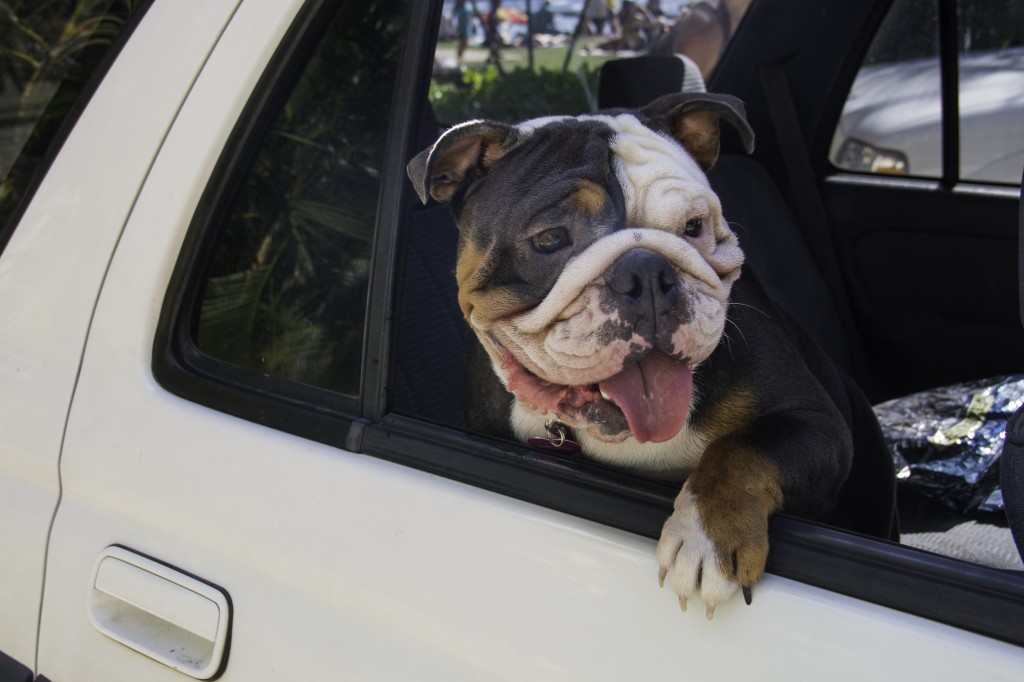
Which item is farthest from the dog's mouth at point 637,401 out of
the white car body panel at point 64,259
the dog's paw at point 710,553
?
the white car body panel at point 64,259

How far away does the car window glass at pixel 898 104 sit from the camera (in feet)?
12.2

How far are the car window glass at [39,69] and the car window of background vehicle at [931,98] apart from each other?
Result: 9.34ft

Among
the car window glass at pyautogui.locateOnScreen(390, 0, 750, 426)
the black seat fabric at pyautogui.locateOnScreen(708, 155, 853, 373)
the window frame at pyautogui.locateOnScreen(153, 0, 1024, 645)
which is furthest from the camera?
the black seat fabric at pyautogui.locateOnScreen(708, 155, 853, 373)

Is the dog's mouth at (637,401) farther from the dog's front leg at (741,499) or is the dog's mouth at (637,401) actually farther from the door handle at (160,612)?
the door handle at (160,612)

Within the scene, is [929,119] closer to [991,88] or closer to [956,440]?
[991,88]

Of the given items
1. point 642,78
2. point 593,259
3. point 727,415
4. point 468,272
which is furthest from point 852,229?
point 593,259

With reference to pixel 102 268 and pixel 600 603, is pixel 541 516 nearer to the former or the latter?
pixel 600 603

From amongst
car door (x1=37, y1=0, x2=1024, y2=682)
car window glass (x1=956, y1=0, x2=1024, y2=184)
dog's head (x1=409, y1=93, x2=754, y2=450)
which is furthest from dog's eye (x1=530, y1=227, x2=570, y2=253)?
car window glass (x1=956, y1=0, x2=1024, y2=184)

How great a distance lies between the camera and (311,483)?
5.67 feet

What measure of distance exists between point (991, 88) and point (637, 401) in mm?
2502

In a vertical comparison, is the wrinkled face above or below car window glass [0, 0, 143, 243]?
below

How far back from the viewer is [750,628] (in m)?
1.36

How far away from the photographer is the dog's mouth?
1763 millimetres

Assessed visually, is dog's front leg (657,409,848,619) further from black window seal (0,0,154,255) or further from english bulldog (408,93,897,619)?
black window seal (0,0,154,255)
